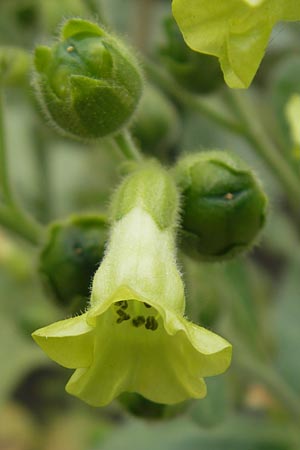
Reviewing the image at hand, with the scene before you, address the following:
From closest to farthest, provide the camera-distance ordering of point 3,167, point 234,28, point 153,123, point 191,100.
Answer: point 234,28 < point 3,167 < point 191,100 < point 153,123

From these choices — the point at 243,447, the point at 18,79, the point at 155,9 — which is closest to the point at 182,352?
the point at 18,79

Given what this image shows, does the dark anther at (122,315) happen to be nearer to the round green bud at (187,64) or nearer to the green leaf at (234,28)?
the green leaf at (234,28)

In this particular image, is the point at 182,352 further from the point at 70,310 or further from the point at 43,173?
the point at 43,173

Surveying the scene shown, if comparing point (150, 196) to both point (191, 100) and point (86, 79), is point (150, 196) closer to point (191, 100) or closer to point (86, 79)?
point (86, 79)

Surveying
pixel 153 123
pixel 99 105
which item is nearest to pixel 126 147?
pixel 99 105

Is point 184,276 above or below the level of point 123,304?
below

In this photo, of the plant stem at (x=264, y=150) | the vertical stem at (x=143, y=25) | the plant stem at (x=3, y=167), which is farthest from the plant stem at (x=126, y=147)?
the vertical stem at (x=143, y=25)

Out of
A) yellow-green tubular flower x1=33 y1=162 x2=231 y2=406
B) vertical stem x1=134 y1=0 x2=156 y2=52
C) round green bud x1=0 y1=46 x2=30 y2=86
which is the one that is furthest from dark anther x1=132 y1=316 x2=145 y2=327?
vertical stem x1=134 y1=0 x2=156 y2=52
